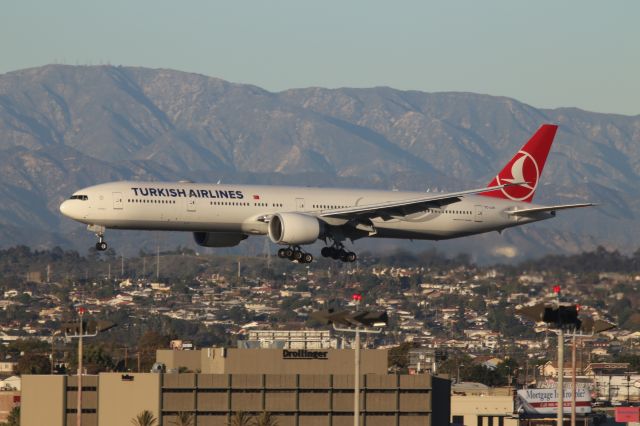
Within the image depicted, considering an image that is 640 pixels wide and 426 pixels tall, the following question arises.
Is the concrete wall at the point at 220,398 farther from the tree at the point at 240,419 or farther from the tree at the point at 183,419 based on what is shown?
the tree at the point at 240,419

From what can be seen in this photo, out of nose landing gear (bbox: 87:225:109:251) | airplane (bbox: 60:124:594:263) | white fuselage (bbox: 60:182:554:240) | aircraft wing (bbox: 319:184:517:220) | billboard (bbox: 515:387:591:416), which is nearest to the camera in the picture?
white fuselage (bbox: 60:182:554:240)

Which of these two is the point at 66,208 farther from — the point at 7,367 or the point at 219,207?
the point at 7,367

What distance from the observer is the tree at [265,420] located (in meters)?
79.1

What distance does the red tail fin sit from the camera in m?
100

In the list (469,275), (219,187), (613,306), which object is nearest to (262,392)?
(219,187)

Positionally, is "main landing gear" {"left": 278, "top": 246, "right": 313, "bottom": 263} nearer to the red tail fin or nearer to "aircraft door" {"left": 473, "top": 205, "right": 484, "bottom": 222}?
"aircraft door" {"left": 473, "top": 205, "right": 484, "bottom": 222}

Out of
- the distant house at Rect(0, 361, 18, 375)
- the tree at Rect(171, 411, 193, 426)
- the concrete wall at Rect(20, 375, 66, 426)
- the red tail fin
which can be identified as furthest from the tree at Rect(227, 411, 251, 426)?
the distant house at Rect(0, 361, 18, 375)

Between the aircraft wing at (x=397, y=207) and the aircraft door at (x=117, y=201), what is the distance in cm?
1212

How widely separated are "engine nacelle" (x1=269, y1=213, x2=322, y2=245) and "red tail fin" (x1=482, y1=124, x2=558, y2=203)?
52.1 ft

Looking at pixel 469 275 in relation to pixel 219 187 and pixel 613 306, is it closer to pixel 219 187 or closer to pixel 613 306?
pixel 613 306

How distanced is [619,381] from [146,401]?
281ft

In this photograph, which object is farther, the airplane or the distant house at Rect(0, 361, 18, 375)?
the distant house at Rect(0, 361, 18, 375)

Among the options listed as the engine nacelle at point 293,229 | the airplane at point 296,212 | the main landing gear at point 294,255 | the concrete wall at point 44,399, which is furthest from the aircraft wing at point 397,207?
the concrete wall at point 44,399

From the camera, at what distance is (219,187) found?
291 feet
